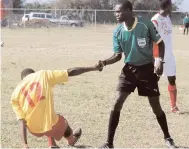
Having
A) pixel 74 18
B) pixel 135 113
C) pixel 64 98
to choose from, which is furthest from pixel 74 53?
pixel 74 18

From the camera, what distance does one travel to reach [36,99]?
541 cm

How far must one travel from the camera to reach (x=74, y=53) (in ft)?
64.3

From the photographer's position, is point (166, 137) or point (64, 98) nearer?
point (166, 137)

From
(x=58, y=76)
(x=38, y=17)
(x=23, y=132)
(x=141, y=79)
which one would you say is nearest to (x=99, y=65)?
(x=58, y=76)

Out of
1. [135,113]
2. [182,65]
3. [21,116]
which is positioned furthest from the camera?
[182,65]

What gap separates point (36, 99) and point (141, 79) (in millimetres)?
1486

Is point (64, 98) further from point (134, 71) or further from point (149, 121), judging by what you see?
point (134, 71)

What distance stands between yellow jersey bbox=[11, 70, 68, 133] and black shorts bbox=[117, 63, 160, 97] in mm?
1081

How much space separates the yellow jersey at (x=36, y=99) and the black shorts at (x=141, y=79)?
108 cm

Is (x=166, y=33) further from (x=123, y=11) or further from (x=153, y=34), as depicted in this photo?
(x=123, y=11)

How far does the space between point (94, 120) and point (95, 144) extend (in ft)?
4.18

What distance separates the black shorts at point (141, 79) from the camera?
20.3ft

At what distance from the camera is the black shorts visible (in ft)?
20.3

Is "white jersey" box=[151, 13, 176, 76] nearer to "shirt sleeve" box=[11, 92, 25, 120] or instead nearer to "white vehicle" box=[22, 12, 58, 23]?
"shirt sleeve" box=[11, 92, 25, 120]
